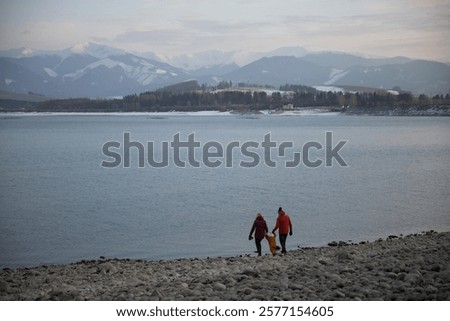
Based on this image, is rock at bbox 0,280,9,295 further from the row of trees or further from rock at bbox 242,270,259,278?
the row of trees

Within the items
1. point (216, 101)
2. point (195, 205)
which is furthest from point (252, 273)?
point (216, 101)

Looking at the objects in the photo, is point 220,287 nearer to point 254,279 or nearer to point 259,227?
point 254,279

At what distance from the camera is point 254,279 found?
18.0 feet

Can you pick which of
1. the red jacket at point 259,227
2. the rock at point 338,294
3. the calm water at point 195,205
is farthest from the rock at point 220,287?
the calm water at point 195,205

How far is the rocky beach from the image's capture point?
16.3ft

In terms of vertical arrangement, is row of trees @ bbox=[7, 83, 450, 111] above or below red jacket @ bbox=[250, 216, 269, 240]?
above

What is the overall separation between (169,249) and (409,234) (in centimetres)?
387

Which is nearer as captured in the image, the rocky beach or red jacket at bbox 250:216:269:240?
the rocky beach

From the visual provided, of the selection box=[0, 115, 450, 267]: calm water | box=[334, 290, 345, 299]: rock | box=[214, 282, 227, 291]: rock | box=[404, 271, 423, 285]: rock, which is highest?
box=[404, 271, 423, 285]: rock

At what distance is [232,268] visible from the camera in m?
6.64

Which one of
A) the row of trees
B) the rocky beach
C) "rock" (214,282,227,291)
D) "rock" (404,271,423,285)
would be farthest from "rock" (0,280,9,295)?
the row of trees

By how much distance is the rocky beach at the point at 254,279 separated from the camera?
4969 millimetres

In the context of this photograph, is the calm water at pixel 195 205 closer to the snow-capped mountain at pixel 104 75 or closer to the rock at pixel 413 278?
the rock at pixel 413 278

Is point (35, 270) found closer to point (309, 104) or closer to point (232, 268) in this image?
point (232, 268)
